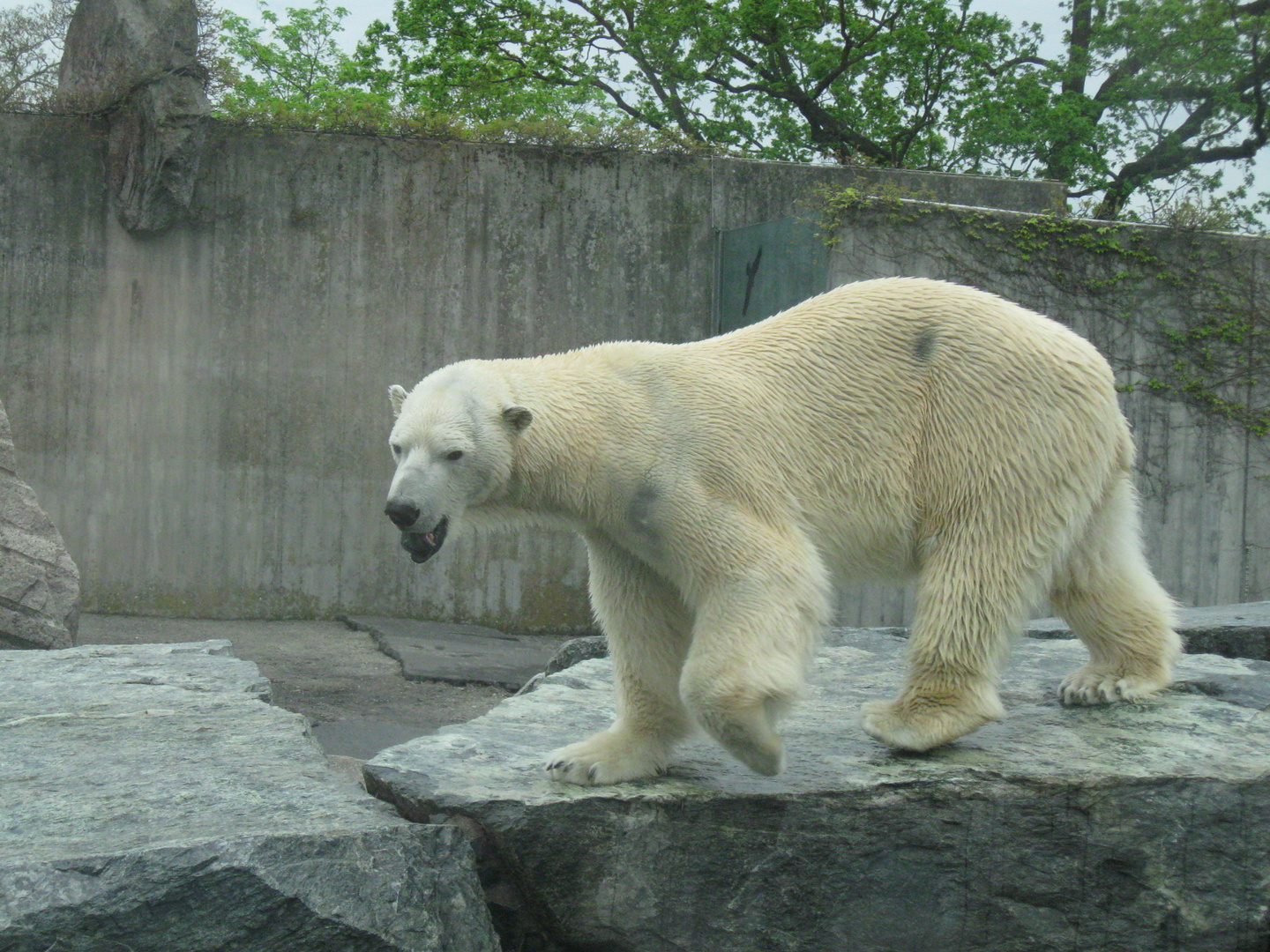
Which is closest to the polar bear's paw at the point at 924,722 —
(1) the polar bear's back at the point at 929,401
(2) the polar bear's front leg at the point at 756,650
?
(2) the polar bear's front leg at the point at 756,650

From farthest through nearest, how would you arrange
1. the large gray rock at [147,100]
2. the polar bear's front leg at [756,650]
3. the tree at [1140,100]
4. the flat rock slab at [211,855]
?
1. the tree at [1140,100]
2. the large gray rock at [147,100]
3. the polar bear's front leg at [756,650]
4. the flat rock slab at [211,855]

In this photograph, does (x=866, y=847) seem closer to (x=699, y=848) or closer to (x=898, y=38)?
(x=699, y=848)

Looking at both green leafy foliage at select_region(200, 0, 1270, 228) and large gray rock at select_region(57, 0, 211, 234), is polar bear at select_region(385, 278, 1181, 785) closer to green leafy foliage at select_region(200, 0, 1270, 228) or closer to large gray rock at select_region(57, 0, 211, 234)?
large gray rock at select_region(57, 0, 211, 234)

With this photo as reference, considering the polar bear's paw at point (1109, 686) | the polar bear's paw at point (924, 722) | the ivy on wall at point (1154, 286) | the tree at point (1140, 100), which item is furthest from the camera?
the tree at point (1140, 100)

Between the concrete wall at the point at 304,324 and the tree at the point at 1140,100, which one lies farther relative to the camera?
the tree at the point at 1140,100

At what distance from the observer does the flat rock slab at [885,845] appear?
116 inches

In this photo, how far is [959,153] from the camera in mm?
18125

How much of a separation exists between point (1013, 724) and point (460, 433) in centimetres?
183

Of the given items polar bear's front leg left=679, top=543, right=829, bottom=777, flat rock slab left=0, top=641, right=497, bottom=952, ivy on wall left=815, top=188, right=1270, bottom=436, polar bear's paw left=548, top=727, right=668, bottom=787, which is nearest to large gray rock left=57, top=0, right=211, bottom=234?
ivy on wall left=815, top=188, right=1270, bottom=436

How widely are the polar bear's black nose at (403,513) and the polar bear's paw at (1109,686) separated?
2085mm

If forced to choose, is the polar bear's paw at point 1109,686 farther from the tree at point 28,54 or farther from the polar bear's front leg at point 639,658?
the tree at point 28,54

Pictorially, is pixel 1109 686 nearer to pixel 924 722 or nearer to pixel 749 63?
pixel 924 722

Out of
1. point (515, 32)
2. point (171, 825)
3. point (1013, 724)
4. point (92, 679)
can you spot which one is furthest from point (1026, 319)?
point (515, 32)

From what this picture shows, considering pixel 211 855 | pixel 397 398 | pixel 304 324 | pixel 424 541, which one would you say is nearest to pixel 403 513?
pixel 424 541
